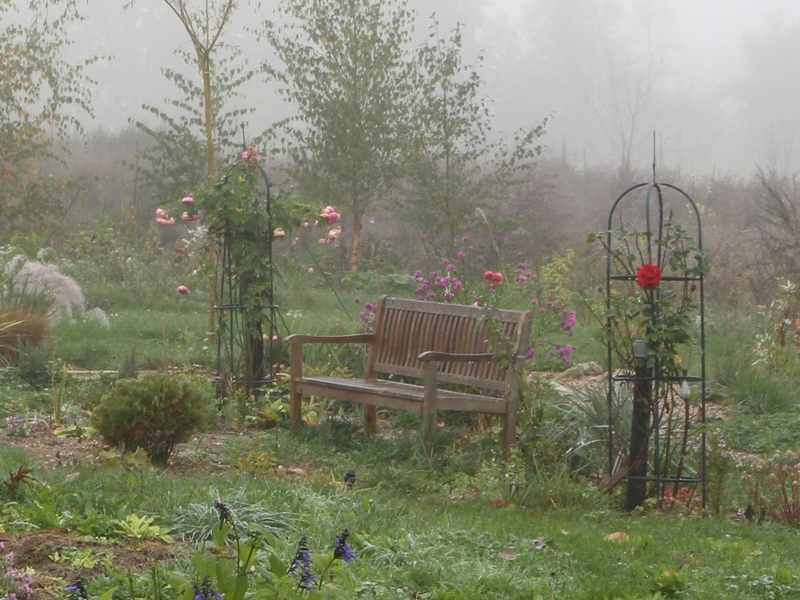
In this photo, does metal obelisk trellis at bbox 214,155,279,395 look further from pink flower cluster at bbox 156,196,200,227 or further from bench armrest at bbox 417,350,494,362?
bench armrest at bbox 417,350,494,362

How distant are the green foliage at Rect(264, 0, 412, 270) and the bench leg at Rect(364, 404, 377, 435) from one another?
12674 millimetres

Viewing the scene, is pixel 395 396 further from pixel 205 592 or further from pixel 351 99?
pixel 351 99

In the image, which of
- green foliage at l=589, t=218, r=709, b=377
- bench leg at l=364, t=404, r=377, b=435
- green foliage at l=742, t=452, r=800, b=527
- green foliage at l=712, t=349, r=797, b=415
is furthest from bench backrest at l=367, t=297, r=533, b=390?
green foliage at l=712, t=349, r=797, b=415

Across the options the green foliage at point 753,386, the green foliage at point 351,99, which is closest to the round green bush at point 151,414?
the green foliage at point 753,386

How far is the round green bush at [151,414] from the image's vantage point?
17.7ft

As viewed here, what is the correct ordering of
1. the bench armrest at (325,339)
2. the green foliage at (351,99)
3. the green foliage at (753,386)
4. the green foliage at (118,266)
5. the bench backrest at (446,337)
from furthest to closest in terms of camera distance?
1. the green foliage at (351,99)
2. the green foliage at (118,266)
3. the green foliage at (753,386)
4. the bench armrest at (325,339)
5. the bench backrest at (446,337)

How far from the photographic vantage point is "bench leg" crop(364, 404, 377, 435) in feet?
22.6

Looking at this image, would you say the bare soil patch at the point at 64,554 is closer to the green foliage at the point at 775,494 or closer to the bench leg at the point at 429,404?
the bench leg at the point at 429,404

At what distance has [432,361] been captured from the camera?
6.09 m

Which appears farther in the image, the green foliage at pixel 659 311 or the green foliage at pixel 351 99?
the green foliage at pixel 351 99

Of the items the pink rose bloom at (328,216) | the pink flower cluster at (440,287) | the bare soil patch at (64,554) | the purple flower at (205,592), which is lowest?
the bare soil patch at (64,554)

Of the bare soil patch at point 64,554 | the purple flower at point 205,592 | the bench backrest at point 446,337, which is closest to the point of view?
the purple flower at point 205,592

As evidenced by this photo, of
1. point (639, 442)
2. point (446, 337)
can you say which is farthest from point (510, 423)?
point (639, 442)

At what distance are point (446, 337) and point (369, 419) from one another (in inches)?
29.8
